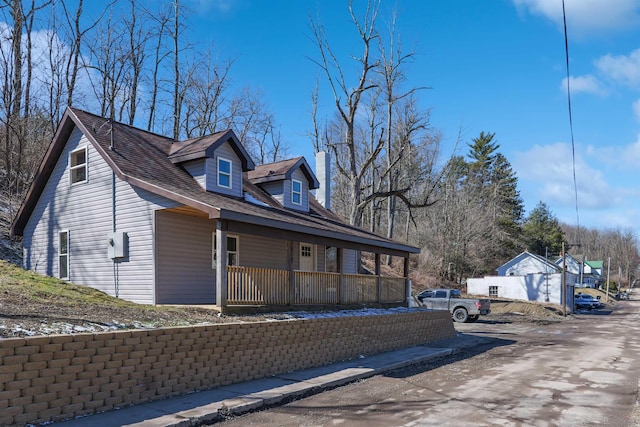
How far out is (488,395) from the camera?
9.16 metres

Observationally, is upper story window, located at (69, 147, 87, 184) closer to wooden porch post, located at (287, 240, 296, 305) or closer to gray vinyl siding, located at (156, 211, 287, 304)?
gray vinyl siding, located at (156, 211, 287, 304)

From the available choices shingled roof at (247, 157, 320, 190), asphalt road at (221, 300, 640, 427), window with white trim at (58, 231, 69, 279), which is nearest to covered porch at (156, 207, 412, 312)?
shingled roof at (247, 157, 320, 190)

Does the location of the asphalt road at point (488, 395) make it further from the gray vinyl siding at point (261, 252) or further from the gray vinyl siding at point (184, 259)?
the gray vinyl siding at point (261, 252)

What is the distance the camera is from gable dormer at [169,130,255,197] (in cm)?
1516

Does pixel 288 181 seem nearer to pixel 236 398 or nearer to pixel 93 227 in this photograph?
pixel 93 227

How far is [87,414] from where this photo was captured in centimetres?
689

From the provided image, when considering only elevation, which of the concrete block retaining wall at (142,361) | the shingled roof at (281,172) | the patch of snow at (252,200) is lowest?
the concrete block retaining wall at (142,361)

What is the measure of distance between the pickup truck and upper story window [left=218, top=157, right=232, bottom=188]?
47.9 feet

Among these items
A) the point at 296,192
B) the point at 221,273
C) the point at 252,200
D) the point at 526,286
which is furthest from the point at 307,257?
the point at 526,286

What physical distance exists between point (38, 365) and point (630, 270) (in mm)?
140977

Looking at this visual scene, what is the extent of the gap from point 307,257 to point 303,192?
8.11 ft

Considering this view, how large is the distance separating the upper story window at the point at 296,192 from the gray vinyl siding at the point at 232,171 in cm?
321

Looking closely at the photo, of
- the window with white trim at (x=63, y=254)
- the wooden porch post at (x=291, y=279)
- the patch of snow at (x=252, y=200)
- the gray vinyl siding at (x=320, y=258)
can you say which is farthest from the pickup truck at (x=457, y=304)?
the window with white trim at (x=63, y=254)

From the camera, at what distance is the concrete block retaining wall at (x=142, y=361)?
6332 mm
